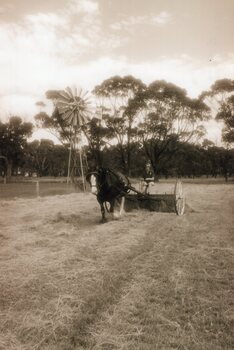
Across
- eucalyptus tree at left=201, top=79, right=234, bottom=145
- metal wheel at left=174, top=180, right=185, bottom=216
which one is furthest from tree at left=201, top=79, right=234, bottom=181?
metal wheel at left=174, top=180, right=185, bottom=216

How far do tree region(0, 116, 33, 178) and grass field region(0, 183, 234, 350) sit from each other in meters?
54.9

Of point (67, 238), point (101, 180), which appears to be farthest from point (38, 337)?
point (101, 180)

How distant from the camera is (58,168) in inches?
3900

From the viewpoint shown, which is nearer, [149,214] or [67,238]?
[67,238]

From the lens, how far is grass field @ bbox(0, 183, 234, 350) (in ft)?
13.2

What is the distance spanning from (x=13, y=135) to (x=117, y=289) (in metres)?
60.5

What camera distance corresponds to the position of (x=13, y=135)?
6244 centimetres

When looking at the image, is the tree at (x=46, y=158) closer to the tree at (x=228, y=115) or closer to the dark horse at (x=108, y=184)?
the tree at (x=228, y=115)

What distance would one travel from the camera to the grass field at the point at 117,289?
4012 mm

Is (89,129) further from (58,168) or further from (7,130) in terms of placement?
(58,168)

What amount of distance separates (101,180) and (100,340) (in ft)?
26.8

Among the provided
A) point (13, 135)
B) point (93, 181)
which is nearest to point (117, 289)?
point (93, 181)

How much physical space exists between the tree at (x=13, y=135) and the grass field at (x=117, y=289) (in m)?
54.9

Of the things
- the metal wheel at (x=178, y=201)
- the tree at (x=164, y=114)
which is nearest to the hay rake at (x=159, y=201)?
the metal wheel at (x=178, y=201)
